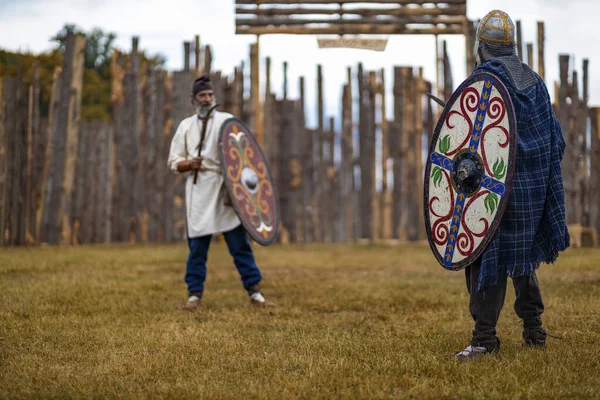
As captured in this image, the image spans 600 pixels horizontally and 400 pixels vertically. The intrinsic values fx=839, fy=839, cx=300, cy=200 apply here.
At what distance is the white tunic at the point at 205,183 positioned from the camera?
19.4 ft

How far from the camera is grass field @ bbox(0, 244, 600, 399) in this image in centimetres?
334

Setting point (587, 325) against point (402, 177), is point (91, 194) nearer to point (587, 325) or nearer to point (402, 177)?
point (402, 177)

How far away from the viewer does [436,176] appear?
413 cm

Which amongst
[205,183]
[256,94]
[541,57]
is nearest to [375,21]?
[256,94]

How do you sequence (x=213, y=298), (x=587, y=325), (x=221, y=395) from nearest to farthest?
(x=221, y=395) < (x=587, y=325) < (x=213, y=298)

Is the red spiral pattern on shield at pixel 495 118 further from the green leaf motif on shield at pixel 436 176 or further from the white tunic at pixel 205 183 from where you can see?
the white tunic at pixel 205 183

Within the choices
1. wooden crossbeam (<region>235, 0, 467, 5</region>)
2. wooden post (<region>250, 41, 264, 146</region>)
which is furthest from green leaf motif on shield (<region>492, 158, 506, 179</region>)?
wooden post (<region>250, 41, 264, 146</region>)

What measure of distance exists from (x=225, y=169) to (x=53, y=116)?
4.91 metres

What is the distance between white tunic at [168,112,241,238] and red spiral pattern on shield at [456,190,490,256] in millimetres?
2344

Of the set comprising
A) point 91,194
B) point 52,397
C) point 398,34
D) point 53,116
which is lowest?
point 52,397

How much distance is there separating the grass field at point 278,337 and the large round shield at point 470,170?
21.7 inches

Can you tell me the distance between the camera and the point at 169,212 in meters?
11.2

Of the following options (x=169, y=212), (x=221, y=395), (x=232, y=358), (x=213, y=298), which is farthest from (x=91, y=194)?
(x=221, y=395)

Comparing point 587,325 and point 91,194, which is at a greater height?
point 91,194
